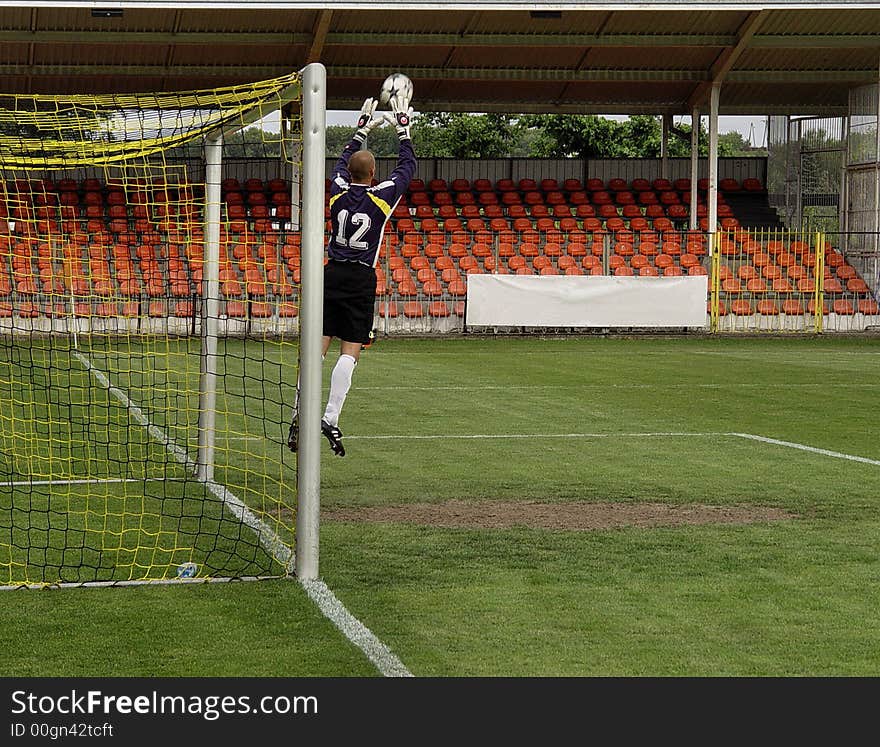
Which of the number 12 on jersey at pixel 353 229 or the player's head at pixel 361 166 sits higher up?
the player's head at pixel 361 166

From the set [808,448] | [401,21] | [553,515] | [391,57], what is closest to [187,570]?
[553,515]

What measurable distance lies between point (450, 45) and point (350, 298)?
23.6 metres

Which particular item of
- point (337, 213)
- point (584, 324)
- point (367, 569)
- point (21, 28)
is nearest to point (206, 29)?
point (21, 28)

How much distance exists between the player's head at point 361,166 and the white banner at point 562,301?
2031cm

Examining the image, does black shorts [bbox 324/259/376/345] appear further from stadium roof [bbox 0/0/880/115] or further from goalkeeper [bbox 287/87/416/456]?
stadium roof [bbox 0/0/880/115]

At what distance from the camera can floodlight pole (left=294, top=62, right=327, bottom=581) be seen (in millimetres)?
6637

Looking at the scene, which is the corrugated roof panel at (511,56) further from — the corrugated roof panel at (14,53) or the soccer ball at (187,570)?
the soccer ball at (187,570)

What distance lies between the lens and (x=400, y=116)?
8.31m

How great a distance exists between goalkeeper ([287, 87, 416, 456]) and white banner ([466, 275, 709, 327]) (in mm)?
20050

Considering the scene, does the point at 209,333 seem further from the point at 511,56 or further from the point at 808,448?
the point at 511,56

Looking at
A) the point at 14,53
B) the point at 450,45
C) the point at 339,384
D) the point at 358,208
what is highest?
the point at 450,45

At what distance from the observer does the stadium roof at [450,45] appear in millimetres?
29875

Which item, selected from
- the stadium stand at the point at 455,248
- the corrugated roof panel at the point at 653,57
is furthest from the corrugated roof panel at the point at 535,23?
the stadium stand at the point at 455,248

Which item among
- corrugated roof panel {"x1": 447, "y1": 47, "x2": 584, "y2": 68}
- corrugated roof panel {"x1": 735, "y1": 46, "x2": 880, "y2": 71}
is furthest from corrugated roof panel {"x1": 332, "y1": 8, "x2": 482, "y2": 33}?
corrugated roof panel {"x1": 735, "y1": 46, "x2": 880, "y2": 71}
